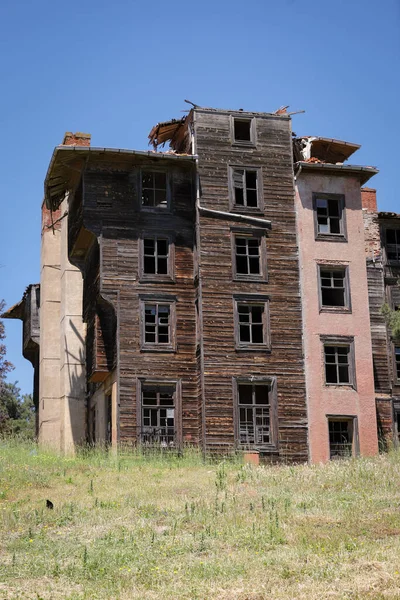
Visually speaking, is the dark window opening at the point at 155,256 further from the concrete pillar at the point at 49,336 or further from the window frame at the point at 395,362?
the window frame at the point at 395,362

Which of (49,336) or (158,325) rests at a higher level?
(49,336)

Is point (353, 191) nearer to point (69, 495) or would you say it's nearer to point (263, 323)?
point (263, 323)

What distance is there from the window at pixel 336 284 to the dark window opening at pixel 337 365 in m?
1.87

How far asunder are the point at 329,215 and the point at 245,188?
379 centimetres

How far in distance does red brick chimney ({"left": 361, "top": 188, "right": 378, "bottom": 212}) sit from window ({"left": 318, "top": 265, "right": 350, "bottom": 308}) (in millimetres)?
6924

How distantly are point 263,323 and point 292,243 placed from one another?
3704mm

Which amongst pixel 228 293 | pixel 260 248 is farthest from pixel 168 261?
pixel 260 248

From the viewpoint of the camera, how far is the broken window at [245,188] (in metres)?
38.5

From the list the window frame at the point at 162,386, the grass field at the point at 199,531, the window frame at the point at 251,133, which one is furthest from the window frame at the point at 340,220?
the grass field at the point at 199,531

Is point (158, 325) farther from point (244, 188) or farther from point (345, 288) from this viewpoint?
point (345, 288)

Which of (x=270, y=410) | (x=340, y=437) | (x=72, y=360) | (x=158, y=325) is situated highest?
(x=158, y=325)

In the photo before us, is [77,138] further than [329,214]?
Yes

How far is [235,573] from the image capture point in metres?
17.6

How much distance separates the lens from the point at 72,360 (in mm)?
43562
